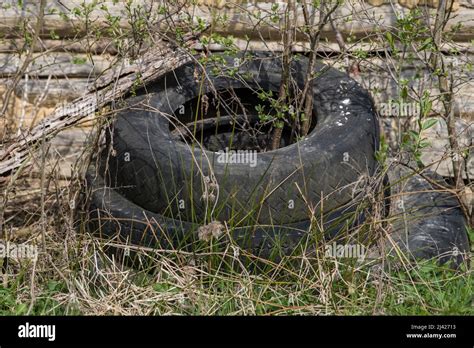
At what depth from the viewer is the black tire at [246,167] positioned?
5.73 meters

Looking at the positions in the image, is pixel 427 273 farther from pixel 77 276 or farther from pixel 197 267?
pixel 77 276

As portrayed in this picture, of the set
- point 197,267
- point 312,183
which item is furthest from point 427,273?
point 197,267

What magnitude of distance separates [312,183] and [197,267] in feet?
3.09

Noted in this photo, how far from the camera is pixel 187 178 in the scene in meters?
5.73
